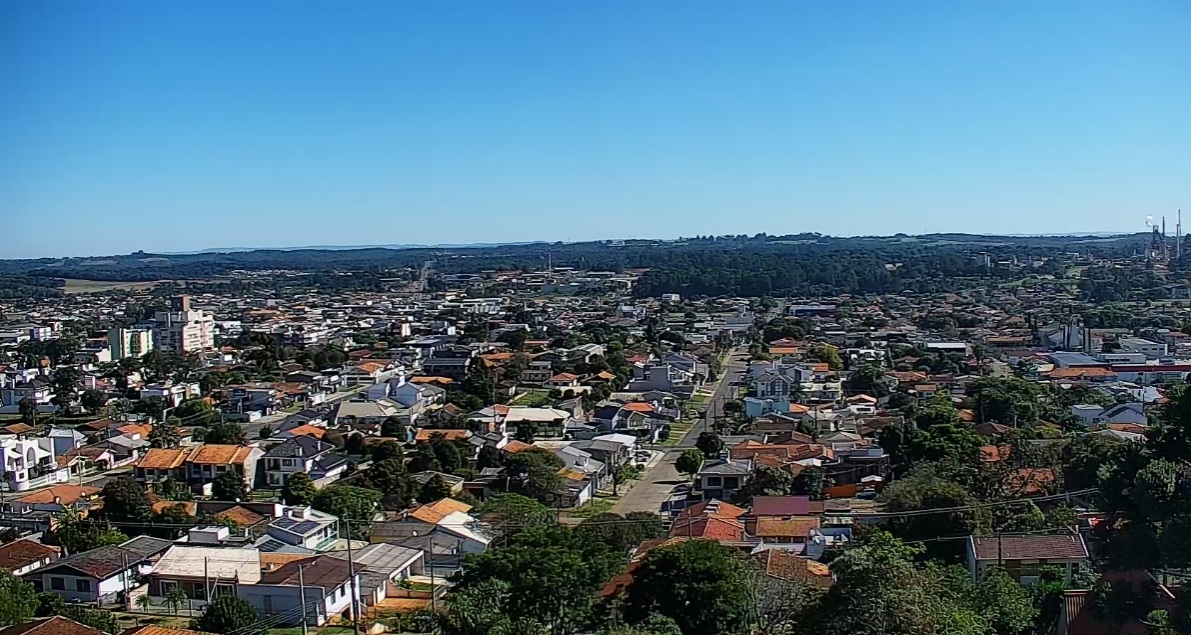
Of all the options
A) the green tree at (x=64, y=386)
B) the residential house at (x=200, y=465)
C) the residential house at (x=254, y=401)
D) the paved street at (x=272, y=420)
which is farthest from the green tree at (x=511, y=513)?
the green tree at (x=64, y=386)

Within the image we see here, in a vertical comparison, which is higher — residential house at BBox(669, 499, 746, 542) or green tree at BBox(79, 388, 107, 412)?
residential house at BBox(669, 499, 746, 542)

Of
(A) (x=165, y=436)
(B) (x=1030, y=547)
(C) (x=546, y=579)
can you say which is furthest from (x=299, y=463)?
(B) (x=1030, y=547)

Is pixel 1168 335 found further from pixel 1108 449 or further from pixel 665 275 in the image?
pixel 665 275

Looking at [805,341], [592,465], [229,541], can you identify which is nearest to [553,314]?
[805,341]

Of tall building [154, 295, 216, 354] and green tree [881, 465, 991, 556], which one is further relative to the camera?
tall building [154, 295, 216, 354]

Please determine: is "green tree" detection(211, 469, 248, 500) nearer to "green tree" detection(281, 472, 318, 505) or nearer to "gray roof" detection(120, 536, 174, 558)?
"green tree" detection(281, 472, 318, 505)

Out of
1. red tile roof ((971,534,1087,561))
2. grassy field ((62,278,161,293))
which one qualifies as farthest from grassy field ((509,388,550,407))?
grassy field ((62,278,161,293))
